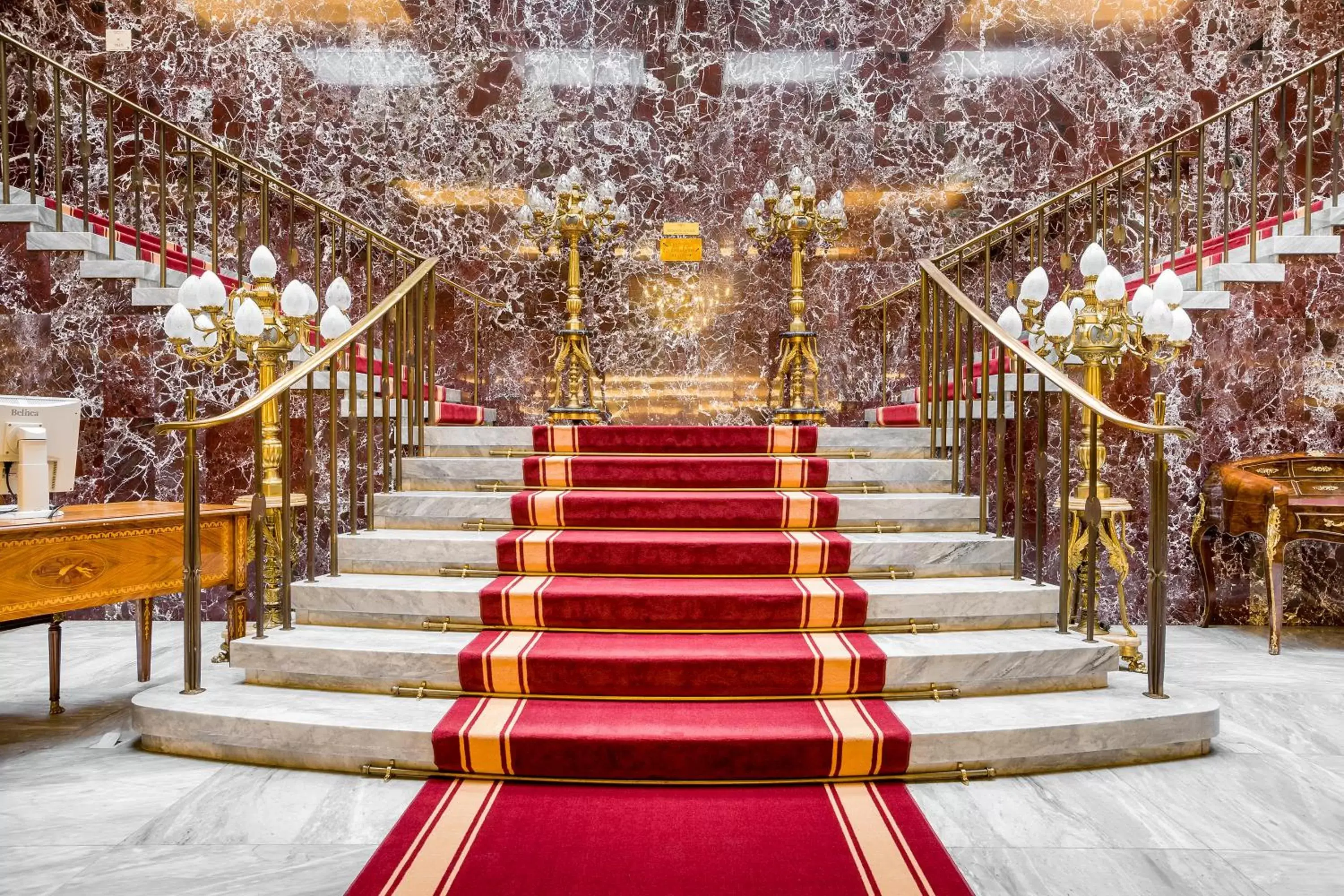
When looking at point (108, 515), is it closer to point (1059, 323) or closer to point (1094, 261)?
point (1059, 323)

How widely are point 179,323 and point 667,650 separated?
2.30 meters

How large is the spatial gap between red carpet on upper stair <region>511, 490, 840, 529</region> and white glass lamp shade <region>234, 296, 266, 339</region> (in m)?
1.20

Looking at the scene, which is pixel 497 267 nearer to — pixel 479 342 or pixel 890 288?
pixel 479 342

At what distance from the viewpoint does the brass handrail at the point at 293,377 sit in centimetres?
245

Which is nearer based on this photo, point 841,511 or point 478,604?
point 478,604

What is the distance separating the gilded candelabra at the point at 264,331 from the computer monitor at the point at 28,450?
506 mm

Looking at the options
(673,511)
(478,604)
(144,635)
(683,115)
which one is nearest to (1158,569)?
(673,511)

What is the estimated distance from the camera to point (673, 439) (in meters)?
3.77

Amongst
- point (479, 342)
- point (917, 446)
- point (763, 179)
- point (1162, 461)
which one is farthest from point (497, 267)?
point (1162, 461)

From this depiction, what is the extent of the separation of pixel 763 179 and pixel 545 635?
400 centimetres

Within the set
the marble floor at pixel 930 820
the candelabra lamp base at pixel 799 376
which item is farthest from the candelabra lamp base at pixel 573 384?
the marble floor at pixel 930 820

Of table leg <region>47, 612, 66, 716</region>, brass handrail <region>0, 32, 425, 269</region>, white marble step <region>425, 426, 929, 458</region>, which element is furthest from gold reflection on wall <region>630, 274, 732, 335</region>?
table leg <region>47, 612, 66, 716</region>

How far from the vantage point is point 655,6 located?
216 inches

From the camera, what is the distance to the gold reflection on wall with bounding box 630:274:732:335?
18.4 ft
